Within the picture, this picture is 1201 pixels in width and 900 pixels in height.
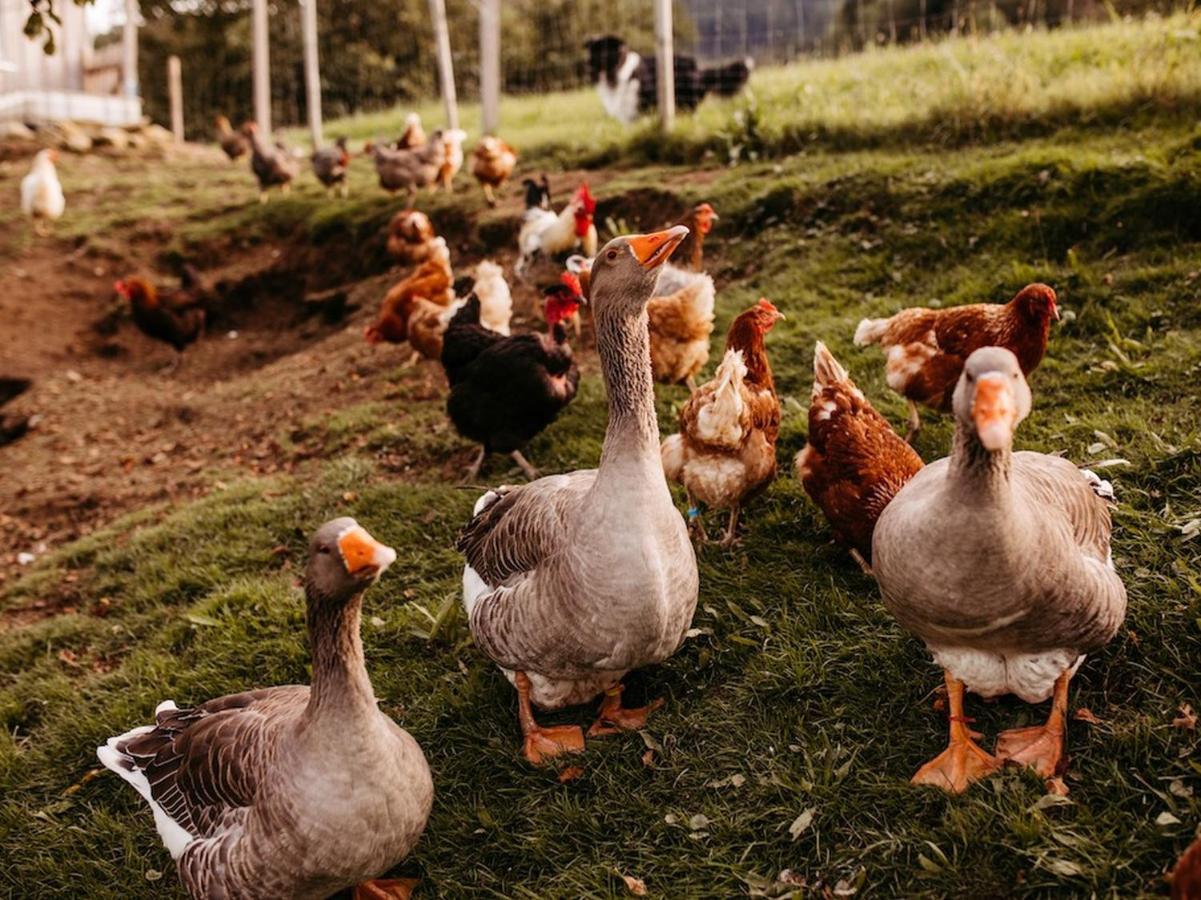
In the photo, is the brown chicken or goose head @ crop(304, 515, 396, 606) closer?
the brown chicken

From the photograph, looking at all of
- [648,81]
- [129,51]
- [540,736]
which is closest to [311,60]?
[648,81]

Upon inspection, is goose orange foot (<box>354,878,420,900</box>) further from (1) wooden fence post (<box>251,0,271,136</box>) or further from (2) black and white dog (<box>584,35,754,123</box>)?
(1) wooden fence post (<box>251,0,271,136</box>)

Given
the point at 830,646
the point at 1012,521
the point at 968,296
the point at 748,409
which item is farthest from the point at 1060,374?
the point at 1012,521

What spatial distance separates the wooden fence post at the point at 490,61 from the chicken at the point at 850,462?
10.3m

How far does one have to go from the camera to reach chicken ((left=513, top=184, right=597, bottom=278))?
8.41 meters

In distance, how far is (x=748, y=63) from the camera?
1281 cm

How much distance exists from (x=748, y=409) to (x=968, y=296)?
2.61 m

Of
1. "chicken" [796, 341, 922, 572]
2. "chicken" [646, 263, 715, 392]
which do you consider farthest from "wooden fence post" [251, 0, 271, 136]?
"chicken" [796, 341, 922, 572]

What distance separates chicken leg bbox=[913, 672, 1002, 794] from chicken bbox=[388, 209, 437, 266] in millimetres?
7707

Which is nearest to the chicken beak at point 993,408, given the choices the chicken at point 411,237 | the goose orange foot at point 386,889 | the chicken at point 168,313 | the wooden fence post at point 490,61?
the goose orange foot at point 386,889

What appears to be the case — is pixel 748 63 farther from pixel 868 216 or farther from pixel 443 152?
pixel 868 216

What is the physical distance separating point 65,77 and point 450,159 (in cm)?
1384

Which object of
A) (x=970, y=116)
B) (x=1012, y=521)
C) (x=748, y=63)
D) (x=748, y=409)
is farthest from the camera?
(x=748, y=63)

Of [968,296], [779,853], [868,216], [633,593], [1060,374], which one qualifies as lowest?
[779,853]
